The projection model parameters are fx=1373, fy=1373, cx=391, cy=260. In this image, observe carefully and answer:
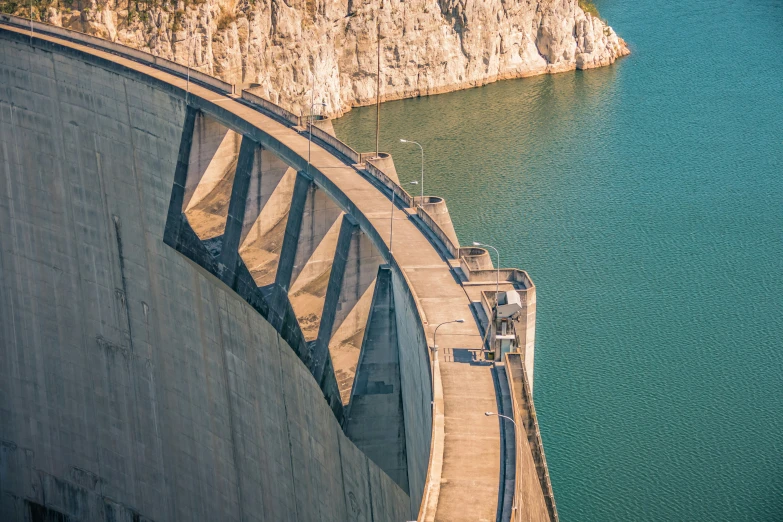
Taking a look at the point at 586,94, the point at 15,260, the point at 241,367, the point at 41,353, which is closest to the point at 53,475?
the point at 41,353

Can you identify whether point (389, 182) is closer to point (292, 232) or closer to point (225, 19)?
point (292, 232)

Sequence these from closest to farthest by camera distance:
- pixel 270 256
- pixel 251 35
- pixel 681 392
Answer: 1. pixel 270 256
2. pixel 681 392
3. pixel 251 35

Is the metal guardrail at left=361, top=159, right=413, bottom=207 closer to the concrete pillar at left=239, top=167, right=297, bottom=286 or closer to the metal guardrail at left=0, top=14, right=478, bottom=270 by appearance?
the metal guardrail at left=0, top=14, right=478, bottom=270

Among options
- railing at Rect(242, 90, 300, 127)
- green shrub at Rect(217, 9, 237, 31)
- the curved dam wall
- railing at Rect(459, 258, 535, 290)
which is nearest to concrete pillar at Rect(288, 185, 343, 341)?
the curved dam wall

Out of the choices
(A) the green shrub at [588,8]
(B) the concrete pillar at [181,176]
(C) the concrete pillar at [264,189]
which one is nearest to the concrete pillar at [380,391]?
(C) the concrete pillar at [264,189]

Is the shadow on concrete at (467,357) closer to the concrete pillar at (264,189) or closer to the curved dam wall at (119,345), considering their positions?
the curved dam wall at (119,345)

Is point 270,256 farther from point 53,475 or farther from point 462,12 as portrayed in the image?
point 462,12
